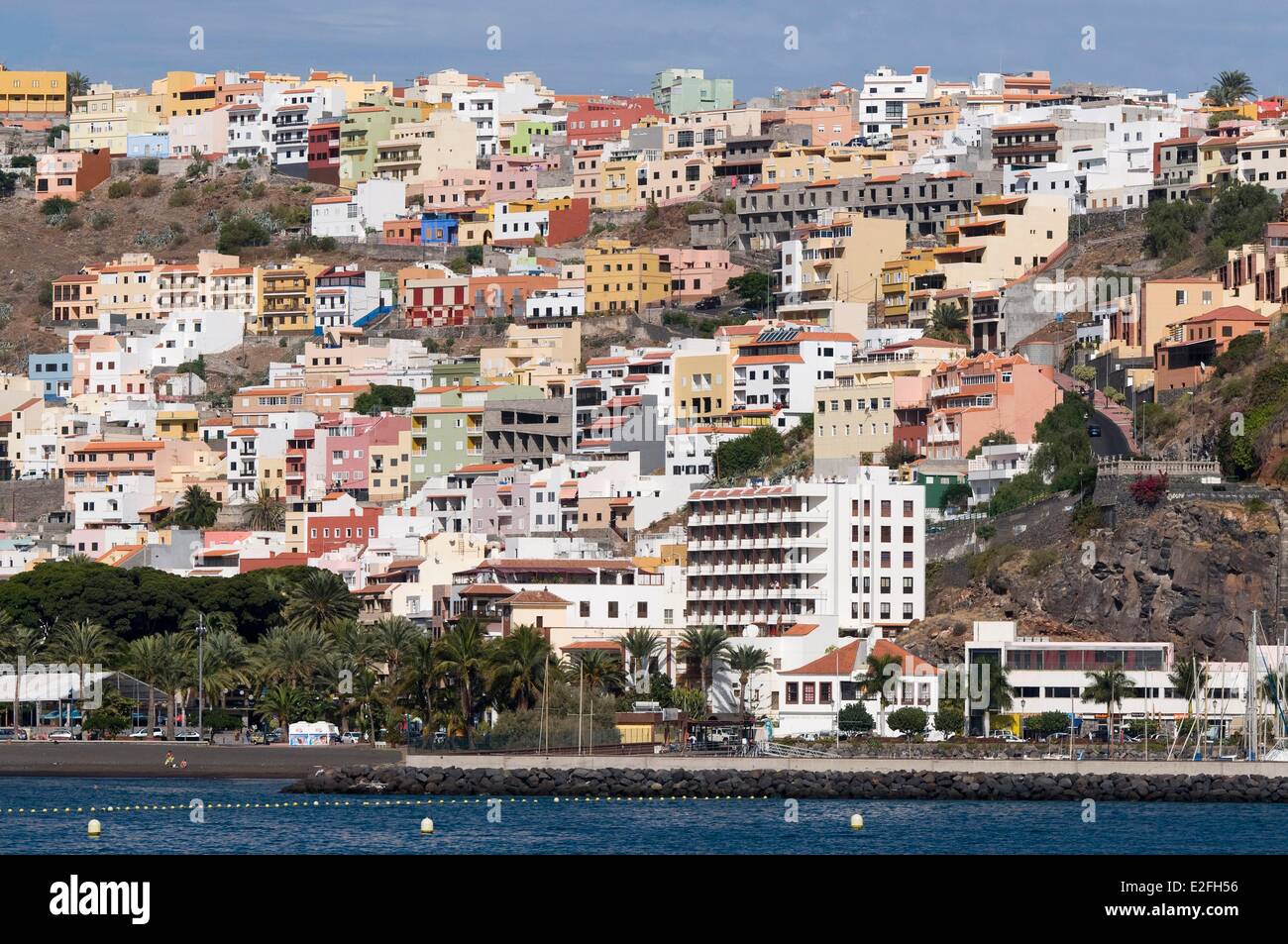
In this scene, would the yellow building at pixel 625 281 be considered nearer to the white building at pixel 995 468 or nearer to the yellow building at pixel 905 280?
the yellow building at pixel 905 280

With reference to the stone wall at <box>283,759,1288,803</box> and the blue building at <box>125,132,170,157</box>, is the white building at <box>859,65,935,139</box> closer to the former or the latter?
the blue building at <box>125,132,170,157</box>

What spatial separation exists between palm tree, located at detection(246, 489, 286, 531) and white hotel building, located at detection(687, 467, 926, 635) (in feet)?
106

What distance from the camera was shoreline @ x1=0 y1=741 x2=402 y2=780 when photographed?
71750 millimetres

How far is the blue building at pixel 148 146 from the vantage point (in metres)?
174

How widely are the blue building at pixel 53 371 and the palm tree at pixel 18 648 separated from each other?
5233 centimetres

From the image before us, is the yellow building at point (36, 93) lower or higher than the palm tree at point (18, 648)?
higher

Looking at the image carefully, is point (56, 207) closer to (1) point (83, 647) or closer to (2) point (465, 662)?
(1) point (83, 647)

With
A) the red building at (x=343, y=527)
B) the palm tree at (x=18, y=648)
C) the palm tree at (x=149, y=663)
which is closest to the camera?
the palm tree at (x=149, y=663)

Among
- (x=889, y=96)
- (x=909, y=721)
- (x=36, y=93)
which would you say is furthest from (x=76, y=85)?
(x=909, y=721)

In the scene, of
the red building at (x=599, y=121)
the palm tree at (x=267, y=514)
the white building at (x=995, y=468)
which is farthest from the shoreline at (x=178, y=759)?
the red building at (x=599, y=121)

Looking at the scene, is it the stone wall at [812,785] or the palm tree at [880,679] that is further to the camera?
the palm tree at [880,679]

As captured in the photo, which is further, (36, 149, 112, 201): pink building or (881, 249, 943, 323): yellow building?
(36, 149, 112, 201): pink building

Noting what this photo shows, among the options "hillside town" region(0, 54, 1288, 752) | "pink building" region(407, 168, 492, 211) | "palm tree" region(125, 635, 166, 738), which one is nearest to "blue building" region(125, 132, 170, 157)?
"hillside town" region(0, 54, 1288, 752)
